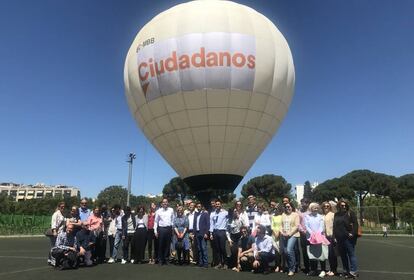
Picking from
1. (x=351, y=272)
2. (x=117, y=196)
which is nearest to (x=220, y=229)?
(x=351, y=272)

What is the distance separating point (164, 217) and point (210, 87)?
8.91 m

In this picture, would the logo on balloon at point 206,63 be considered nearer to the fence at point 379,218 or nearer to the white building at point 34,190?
the fence at point 379,218

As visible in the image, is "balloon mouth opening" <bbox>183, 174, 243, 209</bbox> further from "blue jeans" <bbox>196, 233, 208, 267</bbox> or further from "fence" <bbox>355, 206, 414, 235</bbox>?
"fence" <bbox>355, 206, 414, 235</bbox>

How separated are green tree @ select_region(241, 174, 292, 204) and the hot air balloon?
2657 inches

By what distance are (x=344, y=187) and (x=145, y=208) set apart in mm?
82106

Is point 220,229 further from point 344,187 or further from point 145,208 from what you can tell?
point 344,187

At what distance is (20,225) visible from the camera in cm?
3981

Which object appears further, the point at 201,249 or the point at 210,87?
the point at 210,87

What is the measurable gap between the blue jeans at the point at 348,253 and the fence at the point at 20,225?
122ft

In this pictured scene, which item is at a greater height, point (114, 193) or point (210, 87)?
point (114, 193)

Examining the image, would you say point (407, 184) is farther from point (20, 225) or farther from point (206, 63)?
point (206, 63)

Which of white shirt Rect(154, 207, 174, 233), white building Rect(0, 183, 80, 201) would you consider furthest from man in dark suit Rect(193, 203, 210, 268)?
white building Rect(0, 183, 80, 201)

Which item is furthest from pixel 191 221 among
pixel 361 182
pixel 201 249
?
pixel 361 182

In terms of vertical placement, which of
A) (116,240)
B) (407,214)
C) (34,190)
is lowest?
(116,240)
